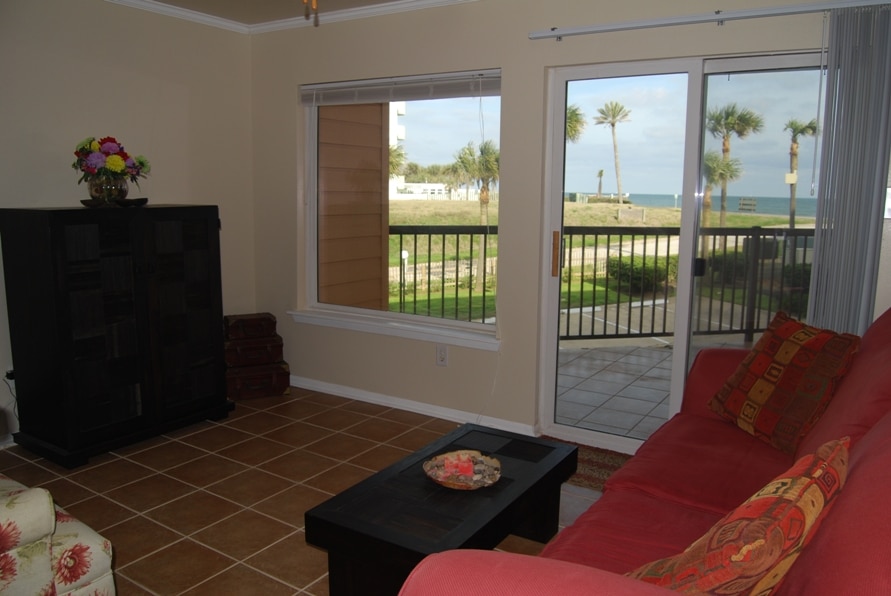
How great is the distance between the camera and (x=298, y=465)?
3.47 metres

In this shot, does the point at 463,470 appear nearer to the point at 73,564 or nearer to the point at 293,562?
the point at 293,562

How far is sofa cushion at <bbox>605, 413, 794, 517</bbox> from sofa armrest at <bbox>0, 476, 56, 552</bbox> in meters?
1.65

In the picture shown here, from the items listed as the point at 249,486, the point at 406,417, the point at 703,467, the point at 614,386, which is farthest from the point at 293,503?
the point at 614,386

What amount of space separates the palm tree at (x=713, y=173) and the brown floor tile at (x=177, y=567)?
8.80 ft

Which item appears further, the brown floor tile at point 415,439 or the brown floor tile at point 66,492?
the brown floor tile at point 415,439

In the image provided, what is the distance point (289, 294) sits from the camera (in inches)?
190

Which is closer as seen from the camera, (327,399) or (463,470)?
(463,470)

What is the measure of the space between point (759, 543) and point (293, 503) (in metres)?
2.36

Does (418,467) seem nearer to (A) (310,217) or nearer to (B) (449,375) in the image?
(B) (449,375)

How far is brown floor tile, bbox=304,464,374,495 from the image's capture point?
3.22 meters

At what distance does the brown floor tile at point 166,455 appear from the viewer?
3.47m

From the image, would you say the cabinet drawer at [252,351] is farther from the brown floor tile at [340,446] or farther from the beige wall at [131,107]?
the brown floor tile at [340,446]

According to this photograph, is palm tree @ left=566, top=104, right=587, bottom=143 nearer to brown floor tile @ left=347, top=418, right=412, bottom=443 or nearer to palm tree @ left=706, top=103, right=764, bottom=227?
palm tree @ left=706, top=103, right=764, bottom=227

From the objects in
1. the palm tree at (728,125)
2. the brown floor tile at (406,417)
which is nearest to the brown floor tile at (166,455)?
the brown floor tile at (406,417)
